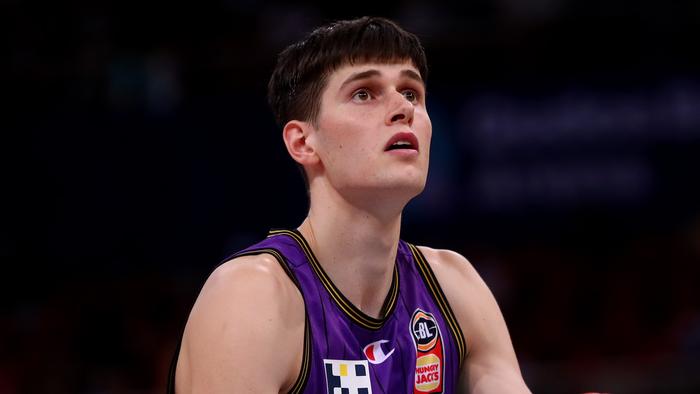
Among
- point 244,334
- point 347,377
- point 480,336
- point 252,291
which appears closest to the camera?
point 244,334

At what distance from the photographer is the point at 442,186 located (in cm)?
817

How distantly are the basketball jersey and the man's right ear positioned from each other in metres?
0.28

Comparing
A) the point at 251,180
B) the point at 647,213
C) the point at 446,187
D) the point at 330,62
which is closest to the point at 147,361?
the point at 251,180

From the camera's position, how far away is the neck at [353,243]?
3590 millimetres

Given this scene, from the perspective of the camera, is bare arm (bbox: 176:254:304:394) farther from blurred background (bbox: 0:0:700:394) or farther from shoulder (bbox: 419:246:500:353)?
blurred background (bbox: 0:0:700:394)

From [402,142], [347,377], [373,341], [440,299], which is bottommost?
[347,377]

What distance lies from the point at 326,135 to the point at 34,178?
5533 millimetres

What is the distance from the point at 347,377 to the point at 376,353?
0.20m

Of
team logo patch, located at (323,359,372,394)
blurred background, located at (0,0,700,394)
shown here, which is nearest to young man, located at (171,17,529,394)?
team logo patch, located at (323,359,372,394)

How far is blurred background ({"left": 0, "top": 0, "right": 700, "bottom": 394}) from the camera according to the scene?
25.9 ft

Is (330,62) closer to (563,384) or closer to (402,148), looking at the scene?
(402,148)

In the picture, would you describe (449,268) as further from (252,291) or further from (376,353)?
(252,291)

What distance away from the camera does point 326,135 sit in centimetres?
355

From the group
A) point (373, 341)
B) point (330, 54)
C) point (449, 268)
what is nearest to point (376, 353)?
point (373, 341)
